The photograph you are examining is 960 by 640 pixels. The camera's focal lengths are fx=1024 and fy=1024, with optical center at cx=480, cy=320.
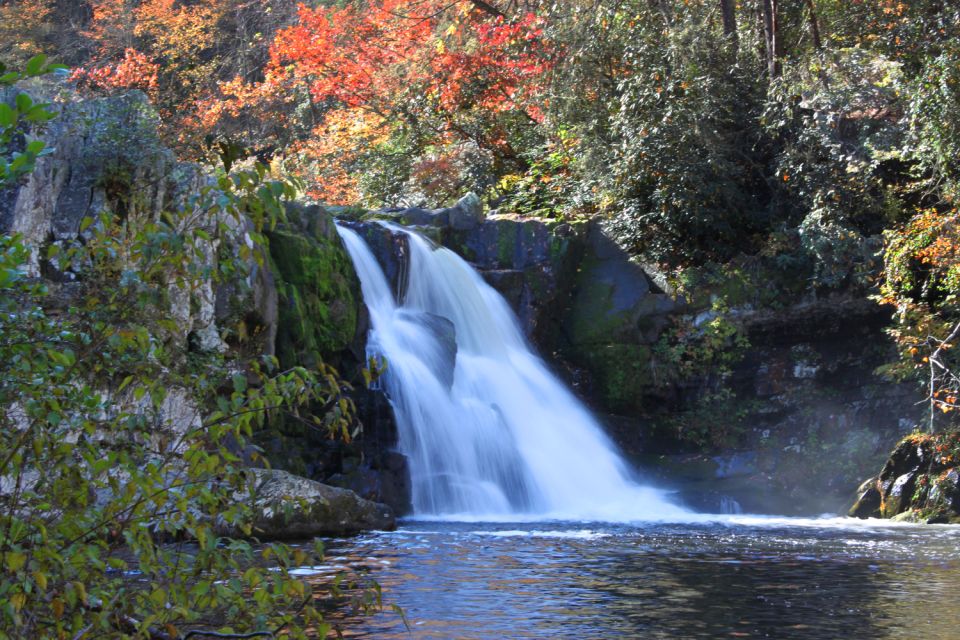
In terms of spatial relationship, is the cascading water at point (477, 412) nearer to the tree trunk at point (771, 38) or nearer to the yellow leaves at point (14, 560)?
the tree trunk at point (771, 38)

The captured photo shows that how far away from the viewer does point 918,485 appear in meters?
13.2

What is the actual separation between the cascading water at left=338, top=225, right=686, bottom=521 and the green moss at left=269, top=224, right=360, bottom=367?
61 centimetres

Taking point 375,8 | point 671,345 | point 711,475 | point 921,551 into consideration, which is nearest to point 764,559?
point 921,551

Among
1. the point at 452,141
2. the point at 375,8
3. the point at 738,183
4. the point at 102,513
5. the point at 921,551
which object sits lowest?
the point at 921,551

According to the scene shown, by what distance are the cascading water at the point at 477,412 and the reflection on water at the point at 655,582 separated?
79.2 inches

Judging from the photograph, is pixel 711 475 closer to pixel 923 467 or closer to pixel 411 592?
pixel 923 467

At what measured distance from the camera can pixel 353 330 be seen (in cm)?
1428

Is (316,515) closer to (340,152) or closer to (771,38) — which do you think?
(771,38)

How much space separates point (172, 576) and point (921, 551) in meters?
8.58

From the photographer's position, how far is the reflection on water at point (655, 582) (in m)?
6.46

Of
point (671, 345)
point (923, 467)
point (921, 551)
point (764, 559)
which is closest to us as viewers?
point (764, 559)

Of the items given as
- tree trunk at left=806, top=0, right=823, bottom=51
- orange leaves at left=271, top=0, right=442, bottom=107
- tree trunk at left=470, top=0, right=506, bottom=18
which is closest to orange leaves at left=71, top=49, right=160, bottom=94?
orange leaves at left=271, top=0, right=442, bottom=107

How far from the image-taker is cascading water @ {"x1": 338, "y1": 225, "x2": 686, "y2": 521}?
13.6 meters

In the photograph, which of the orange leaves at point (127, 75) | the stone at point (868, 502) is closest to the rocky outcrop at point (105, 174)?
the stone at point (868, 502)
